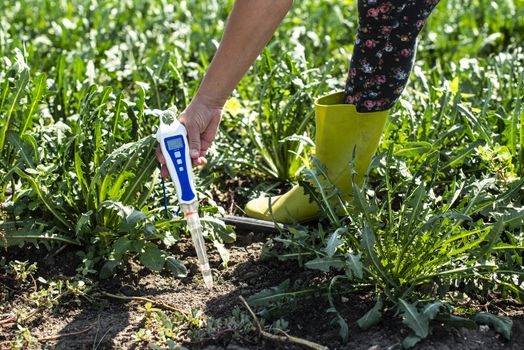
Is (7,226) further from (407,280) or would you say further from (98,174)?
(407,280)

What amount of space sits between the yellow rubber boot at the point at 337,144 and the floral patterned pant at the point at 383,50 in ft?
0.17

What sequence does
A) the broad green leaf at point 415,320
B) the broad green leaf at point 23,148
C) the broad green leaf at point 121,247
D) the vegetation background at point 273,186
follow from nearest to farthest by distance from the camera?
the broad green leaf at point 415,320 → the vegetation background at point 273,186 → the broad green leaf at point 121,247 → the broad green leaf at point 23,148

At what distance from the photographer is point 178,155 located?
254cm

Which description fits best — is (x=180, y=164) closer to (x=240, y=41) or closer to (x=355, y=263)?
(x=240, y=41)

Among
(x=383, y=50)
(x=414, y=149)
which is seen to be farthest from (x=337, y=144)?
(x=383, y=50)

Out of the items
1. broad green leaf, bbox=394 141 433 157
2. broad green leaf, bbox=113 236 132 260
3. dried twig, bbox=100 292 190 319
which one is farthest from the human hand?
broad green leaf, bbox=394 141 433 157

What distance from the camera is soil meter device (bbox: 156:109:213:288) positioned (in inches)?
99.7

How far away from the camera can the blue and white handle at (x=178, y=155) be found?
2529mm

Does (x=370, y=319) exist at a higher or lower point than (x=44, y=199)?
lower

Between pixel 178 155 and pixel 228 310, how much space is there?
49 centimetres

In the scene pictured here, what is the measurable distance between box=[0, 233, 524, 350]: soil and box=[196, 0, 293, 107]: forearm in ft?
1.99

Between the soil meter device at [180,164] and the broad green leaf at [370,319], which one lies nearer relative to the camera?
the broad green leaf at [370,319]

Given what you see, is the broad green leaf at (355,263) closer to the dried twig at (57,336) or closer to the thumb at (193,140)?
the thumb at (193,140)

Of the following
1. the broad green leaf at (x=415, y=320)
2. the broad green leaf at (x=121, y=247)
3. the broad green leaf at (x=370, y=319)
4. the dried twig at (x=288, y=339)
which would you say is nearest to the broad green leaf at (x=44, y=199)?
the broad green leaf at (x=121, y=247)
